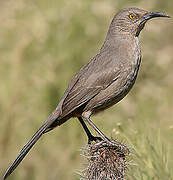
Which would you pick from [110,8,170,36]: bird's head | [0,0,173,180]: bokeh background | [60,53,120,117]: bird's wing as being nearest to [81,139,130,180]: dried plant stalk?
[60,53,120,117]: bird's wing

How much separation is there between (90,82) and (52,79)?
177 cm

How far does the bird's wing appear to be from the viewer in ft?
14.2

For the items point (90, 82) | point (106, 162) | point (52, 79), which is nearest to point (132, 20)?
point (90, 82)

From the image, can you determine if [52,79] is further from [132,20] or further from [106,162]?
[106,162]

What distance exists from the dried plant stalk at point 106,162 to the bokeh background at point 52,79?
2.32m

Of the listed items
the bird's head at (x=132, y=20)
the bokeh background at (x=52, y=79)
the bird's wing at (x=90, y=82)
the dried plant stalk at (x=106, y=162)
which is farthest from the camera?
the bokeh background at (x=52, y=79)

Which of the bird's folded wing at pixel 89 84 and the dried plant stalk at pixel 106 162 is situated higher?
the bird's folded wing at pixel 89 84

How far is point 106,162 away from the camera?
10.6 ft

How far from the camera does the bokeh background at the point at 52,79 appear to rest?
600 centimetres

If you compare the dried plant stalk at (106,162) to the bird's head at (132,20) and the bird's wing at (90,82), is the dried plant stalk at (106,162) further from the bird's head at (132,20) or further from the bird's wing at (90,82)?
A: the bird's head at (132,20)

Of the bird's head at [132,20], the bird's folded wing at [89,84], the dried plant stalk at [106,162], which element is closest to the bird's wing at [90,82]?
the bird's folded wing at [89,84]

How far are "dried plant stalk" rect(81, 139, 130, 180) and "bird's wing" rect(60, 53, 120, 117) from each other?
3.35ft

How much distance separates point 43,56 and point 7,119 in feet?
3.09

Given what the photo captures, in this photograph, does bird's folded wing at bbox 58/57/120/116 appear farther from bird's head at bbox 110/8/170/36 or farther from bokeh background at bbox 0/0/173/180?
bokeh background at bbox 0/0/173/180
